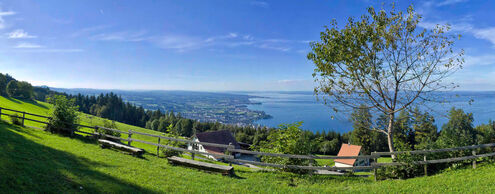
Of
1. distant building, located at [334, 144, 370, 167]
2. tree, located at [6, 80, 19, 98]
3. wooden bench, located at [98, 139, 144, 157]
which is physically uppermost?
tree, located at [6, 80, 19, 98]

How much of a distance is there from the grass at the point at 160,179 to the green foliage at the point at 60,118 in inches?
219

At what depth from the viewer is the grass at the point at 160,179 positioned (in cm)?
590

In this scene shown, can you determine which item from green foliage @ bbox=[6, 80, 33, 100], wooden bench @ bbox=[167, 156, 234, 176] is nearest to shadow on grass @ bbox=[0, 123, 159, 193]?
wooden bench @ bbox=[167, 156, 234, 176]

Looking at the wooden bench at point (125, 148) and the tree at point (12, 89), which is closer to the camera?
the wooden bench at point (125, 148)

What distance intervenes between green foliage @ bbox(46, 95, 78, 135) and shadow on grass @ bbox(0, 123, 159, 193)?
287 inches

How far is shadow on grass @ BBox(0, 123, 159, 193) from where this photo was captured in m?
5.24

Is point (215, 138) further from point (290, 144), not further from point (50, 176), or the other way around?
point (50, 176)

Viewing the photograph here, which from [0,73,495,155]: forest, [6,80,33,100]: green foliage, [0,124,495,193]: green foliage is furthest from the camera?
[6,80,33,100]: green foliage

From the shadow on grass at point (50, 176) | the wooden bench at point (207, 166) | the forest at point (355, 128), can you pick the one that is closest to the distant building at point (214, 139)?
the forest at point (355, 128)

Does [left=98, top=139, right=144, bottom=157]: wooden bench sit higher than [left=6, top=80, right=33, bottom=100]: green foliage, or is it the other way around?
[left=6, top=80, right=33, bottom=100]: green foliage

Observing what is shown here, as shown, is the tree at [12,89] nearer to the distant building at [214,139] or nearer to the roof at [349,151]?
the distant building at [214,139]

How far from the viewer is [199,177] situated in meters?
8.41

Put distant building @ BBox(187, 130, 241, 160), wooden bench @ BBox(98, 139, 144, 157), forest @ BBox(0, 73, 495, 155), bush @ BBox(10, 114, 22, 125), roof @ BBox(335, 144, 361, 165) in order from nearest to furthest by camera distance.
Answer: forest @ BBox(0, 73, 495, 155)
wooden bench @ BBox(98, 139, 144, 157)
bush @ BBox(10, 114, 22, 125)
roof @ BBox(335, 144, 361, 165)
distant building @ BBox(187, 130, 241, 160)

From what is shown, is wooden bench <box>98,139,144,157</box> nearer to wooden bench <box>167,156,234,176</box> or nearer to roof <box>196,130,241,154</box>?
wooden bench <box>167,156,234,176</box>
